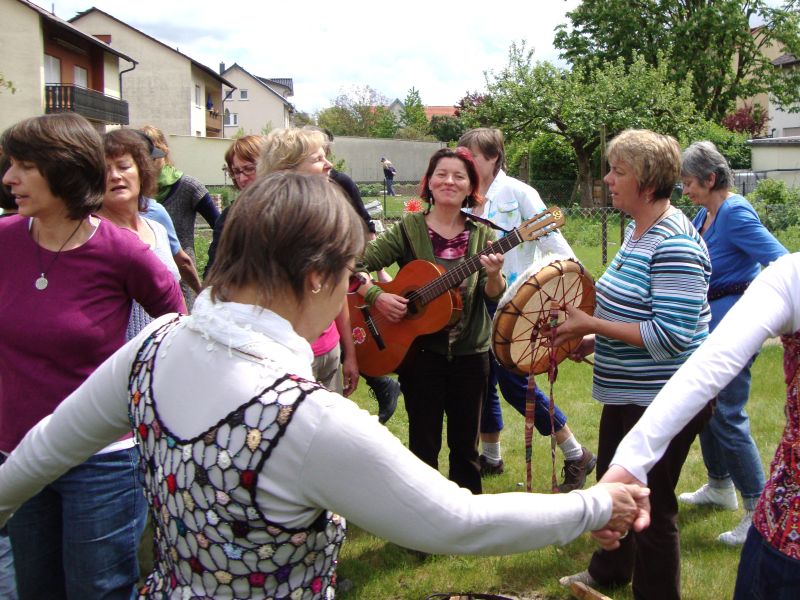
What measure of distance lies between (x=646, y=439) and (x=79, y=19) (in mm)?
54917

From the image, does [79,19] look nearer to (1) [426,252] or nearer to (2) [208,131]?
(2) [208,131]

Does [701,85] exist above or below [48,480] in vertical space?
above

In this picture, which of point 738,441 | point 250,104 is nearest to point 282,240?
point 738,441

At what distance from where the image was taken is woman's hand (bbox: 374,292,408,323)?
4.18m

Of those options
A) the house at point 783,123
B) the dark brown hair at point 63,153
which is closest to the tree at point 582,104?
the house at point 783,123

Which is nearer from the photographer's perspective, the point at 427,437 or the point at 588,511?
the point at 588,511

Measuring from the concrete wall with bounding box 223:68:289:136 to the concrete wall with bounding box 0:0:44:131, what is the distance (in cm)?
4514

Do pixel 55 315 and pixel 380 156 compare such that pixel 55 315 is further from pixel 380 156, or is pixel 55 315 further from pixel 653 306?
pixel 380 156

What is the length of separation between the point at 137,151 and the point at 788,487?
9.97 feet

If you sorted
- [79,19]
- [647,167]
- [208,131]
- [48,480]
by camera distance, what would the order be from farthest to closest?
[208,131] → [79,19] → [647,167] → [48,480]

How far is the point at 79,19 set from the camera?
49438 millimetres

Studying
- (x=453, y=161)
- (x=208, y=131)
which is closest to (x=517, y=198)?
(x=453, y=161)

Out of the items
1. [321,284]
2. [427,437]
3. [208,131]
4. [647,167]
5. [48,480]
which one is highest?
[208,131]

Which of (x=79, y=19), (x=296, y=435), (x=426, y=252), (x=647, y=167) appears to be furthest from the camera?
(x=79, y=19)
